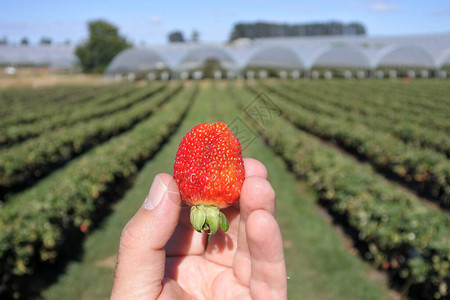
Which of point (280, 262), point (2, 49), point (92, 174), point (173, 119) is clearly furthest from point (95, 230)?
point (2, 49)

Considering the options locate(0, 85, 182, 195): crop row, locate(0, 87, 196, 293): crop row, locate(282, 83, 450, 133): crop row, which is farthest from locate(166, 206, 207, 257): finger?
locate(282, 83, 450, 133): crop row

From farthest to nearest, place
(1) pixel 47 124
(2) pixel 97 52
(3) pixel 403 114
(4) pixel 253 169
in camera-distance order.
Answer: (2) pixel 97 52 < (3) pixel 403 114 < (1) pixel 47 124 < (4) pixel 253 169

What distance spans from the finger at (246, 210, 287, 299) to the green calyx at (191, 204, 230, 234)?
133 mm

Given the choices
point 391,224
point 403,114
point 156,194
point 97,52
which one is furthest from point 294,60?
point 156,194

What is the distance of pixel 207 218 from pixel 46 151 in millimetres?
9988

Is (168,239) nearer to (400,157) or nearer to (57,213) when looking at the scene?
(57,213)

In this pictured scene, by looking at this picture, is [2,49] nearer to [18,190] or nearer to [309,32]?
[18,190]

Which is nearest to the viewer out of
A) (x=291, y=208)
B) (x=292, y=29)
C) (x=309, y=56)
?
(x=291, y=208)

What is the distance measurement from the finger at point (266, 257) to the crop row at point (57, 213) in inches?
151

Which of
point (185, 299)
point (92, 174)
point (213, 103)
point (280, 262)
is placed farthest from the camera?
point (213, 103)

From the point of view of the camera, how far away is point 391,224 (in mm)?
4723

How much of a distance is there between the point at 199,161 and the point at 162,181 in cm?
18

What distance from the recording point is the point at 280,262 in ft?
4.65

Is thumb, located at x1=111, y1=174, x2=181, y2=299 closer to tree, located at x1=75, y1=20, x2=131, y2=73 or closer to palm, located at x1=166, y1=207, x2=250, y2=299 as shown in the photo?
palm, located at x1=166, y1=207, x2=250, y2=299
